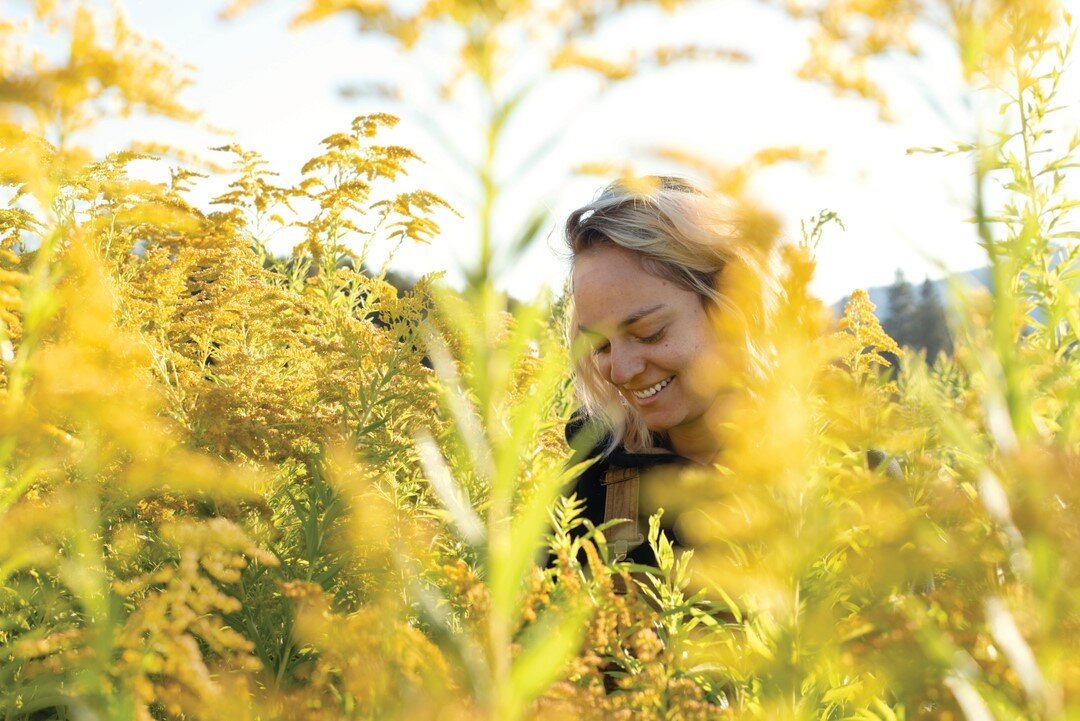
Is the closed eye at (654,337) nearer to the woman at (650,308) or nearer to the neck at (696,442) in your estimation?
the woman at (650,308)

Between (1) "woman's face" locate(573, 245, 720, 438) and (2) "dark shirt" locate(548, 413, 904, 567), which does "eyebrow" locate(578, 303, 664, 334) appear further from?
(2) "dark shirt" locate(548, 413, 904, 567)

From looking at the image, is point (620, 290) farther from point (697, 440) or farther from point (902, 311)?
point (902, 311)

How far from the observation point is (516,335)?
703 mm

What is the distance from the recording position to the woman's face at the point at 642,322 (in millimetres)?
2570

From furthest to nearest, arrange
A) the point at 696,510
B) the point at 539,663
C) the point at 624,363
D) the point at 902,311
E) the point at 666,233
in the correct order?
1. the point at 902,311
2. the point at 666,233
3. the point at 624,363
4. the point at 696,510
5. the point at 539,663

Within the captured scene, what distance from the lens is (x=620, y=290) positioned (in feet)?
8.84

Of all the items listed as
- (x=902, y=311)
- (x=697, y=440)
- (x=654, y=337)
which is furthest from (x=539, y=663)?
(x=902, y=311)

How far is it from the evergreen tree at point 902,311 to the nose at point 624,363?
2198 inches

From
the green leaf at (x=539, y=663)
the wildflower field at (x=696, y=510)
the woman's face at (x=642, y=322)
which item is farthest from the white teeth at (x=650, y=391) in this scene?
the green leaf at (x=539, y=663)

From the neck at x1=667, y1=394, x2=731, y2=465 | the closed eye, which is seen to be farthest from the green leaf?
the neck at x1=667, y1=394, x2=731, y2=465

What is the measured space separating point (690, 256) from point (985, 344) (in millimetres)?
2018

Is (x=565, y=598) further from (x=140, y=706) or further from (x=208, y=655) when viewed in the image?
(x=208, y=655)

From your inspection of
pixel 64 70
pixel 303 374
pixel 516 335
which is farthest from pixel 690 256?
pixel 516 335

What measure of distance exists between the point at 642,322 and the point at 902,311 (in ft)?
196
